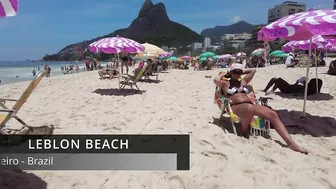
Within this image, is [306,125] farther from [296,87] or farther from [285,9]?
[285,9]

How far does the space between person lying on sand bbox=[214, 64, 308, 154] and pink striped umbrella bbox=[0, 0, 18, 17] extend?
2702 millimetres

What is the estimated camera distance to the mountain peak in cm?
18349

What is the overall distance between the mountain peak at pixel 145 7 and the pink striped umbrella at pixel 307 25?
184595 millimetres

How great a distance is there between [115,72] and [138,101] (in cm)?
629

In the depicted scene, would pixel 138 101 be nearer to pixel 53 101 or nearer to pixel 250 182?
pixel 53 101

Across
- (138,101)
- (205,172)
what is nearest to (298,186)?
(205,172)

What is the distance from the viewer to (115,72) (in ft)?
39.7

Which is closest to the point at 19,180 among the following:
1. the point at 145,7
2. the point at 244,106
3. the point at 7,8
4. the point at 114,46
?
the point at 7,8

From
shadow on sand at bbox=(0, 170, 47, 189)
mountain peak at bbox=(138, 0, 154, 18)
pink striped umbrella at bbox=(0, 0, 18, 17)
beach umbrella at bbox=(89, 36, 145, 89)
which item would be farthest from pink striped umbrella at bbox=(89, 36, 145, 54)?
mountain peak at bbox=(138, 0, 154, 18)

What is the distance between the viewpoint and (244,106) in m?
3.57

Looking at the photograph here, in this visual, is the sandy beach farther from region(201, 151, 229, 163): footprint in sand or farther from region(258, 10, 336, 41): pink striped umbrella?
region(258, 10, 336, 41): pink striped umbrella

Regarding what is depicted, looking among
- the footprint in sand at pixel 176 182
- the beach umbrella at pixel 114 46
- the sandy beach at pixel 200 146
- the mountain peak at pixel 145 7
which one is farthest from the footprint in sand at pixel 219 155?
the mountain peak at pixel 145 7

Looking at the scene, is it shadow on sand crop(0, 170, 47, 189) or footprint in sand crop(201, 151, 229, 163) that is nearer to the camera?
shadow on sand crop(0, 170, 47, 189)
